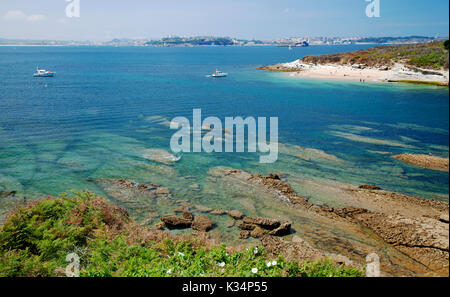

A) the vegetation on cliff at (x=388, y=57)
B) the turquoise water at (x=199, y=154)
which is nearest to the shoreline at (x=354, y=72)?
the vegetation on cliff at (x=388, y=57)

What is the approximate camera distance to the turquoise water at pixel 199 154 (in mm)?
22438

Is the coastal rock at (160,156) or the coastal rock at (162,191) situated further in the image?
the coastal rock at (160,156)

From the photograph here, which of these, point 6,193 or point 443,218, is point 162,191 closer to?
point 6,193

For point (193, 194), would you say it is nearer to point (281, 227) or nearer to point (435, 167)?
point (281, 227)

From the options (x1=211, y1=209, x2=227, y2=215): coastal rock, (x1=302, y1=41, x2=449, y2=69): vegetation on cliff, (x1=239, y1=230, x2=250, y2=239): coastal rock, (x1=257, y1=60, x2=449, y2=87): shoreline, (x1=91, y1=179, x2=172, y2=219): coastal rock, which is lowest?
Result: (x1=239, y1=230, x2=250, y2=239): coastal rock

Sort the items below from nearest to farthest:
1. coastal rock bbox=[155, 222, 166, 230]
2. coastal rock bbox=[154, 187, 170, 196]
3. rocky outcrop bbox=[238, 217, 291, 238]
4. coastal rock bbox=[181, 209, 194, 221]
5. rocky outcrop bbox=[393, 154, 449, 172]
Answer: rocky outcrop bbox=[238, 217, 291, 238] < coastal rock bbox=[155, 222, 166, 230] < coastal rock bbox=[181, 209, 194, 221] < coastal rock bbox=[154, 187, 170, 196] < rocky outcrop bbox=[393, 154, 449, 172]

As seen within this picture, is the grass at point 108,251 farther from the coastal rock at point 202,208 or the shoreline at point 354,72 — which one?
the shoreline at point 354,72

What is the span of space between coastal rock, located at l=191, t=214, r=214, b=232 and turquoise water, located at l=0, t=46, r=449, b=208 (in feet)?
7.54

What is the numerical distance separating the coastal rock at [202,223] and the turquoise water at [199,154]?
2.30 meters

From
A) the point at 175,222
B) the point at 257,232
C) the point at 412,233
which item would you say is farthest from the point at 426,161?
the point at 175,222

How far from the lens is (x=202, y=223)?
53.5 feet

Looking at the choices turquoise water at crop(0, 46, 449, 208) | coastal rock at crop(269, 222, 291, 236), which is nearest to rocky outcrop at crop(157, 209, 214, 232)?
turquoise water at crop(0, 46, 449, 208)

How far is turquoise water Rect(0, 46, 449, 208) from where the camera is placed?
2244 cm

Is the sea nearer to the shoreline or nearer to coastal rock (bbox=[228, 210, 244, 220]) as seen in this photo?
coastal rock (bbox=[228, 210, 244, 220])
